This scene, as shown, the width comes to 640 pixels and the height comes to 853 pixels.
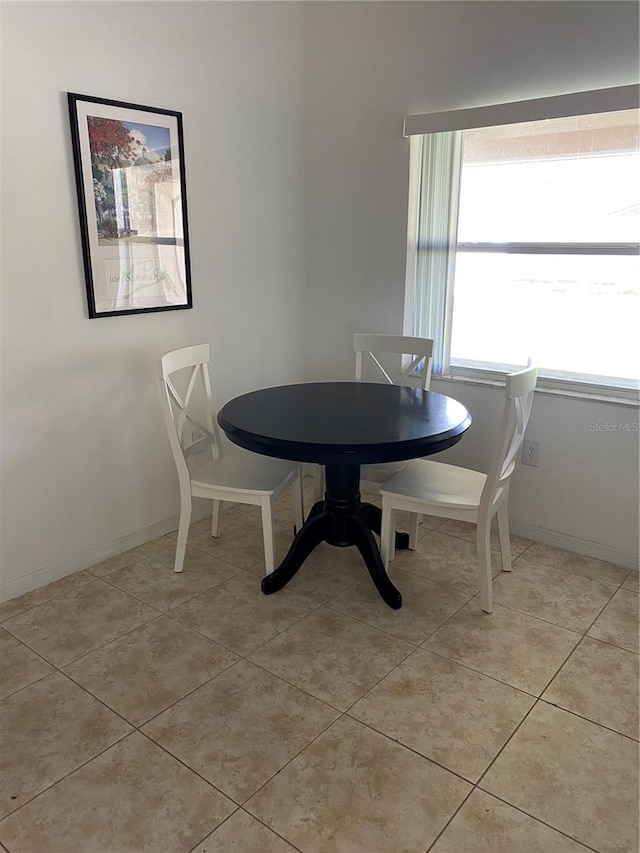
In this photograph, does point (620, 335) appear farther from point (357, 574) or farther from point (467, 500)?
point (357, 574)

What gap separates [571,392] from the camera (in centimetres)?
294

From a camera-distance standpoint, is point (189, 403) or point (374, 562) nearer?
point (374, 562)

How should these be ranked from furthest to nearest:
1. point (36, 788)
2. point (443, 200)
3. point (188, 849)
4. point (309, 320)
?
point (309, 320) → point (443, 200) → point (36, 788) → point (188, 849)

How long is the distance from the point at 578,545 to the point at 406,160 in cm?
210

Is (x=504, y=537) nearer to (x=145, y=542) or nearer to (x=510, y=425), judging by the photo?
(x=510, y=425)

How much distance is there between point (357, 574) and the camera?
281 centimetres

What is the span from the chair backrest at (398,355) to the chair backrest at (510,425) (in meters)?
0.71

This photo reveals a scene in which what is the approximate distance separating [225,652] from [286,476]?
0.81m

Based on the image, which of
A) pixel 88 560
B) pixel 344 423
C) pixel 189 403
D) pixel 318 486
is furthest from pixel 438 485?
pixel 88 560

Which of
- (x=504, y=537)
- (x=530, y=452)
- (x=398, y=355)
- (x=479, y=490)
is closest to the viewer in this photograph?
(x=479, y=490)

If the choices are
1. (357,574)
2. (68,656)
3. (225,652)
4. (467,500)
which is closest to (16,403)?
(68,656)

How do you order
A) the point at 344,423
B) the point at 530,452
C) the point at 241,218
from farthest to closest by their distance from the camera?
the point at 241,218, the point at 530,452, the point at 344,423

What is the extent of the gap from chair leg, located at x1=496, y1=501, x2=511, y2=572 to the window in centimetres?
71

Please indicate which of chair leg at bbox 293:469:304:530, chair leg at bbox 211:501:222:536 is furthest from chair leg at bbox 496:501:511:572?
chair leg at bbox 211:501:222:536
